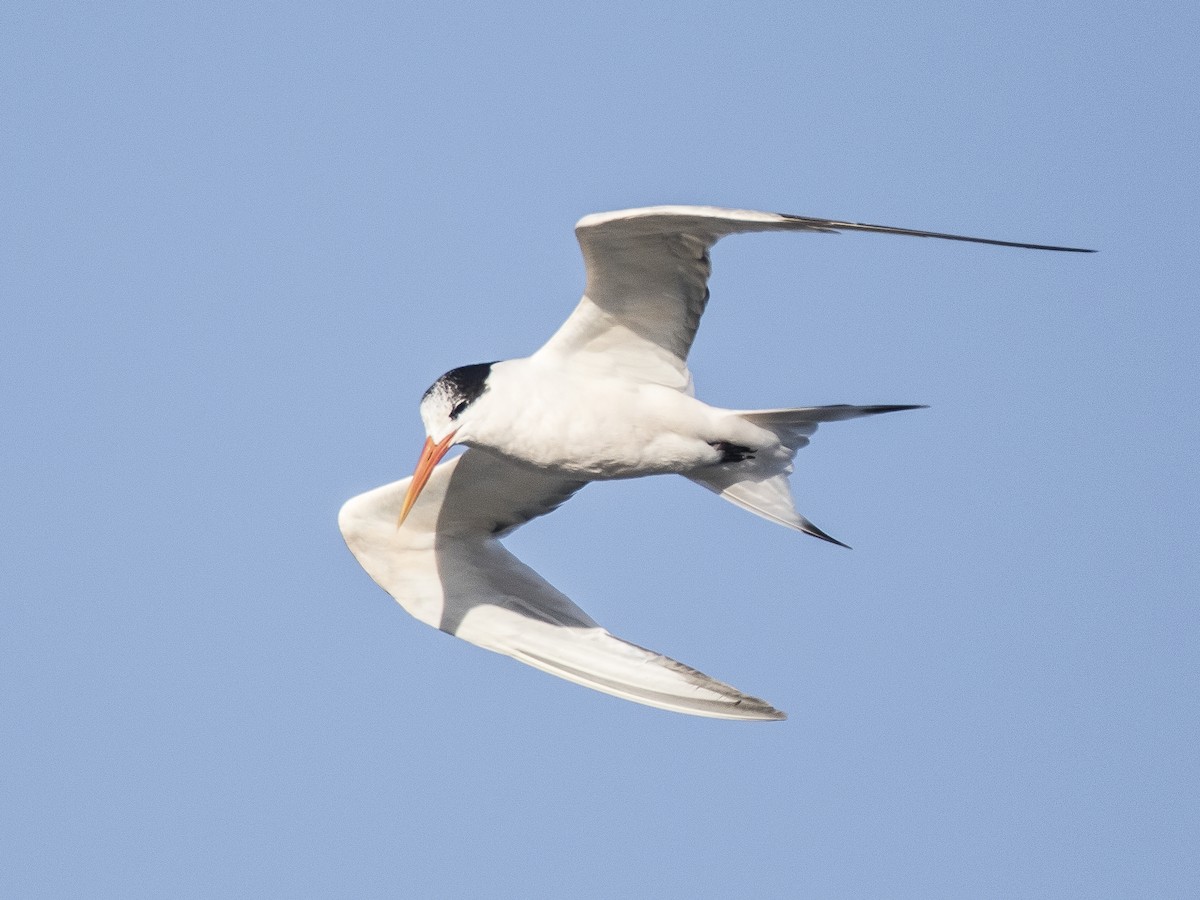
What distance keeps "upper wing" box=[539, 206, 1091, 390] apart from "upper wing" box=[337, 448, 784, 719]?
117 cm

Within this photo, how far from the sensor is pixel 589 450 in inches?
335

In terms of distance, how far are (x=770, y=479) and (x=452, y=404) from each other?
189cm

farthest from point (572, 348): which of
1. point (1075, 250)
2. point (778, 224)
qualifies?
point (1075, 250)

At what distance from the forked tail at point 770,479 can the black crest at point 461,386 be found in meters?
1.42

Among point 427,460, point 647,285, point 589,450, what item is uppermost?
point 647,285

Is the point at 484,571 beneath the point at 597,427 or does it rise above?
beneath

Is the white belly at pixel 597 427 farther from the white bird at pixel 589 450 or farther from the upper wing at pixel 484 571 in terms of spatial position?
the upper wing at pixel 484 571

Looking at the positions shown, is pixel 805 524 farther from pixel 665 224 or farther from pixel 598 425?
pixel 665 224

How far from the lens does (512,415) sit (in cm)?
833

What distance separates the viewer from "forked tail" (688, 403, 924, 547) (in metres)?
9.16

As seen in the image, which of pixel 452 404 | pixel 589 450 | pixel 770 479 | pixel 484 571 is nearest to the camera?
pixel 452 404

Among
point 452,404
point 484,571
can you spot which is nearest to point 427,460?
point 452,404

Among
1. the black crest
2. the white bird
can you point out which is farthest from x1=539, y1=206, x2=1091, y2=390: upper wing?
the black crest

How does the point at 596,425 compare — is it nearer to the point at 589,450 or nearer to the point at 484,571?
the point at 589,450
